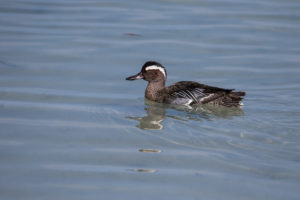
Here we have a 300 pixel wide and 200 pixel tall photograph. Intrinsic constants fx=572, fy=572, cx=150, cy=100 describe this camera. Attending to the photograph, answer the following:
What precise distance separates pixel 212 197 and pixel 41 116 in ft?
11.7

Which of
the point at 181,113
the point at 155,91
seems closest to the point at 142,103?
the point at 155,91

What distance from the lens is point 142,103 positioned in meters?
9.85

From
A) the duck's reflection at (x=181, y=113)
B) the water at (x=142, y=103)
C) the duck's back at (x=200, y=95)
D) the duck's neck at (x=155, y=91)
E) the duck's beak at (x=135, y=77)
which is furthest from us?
the duck's beak at (x=135, y=77)

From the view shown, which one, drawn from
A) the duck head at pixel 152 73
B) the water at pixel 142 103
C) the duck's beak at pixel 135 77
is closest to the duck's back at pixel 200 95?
the water at pixel 142 103

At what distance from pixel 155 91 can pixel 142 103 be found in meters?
0.54

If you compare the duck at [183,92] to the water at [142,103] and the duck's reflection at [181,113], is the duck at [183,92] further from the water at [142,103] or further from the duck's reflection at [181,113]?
the water at [142,103]

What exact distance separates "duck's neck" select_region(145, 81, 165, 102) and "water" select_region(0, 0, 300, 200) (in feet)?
0.74

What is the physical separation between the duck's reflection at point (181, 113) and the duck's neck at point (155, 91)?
0.10 meters

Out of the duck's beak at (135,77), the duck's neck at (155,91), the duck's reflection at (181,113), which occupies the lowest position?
the duck's reflection at (181,113)


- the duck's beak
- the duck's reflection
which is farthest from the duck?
the duck's reflection

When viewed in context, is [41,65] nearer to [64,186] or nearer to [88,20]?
[88,20]

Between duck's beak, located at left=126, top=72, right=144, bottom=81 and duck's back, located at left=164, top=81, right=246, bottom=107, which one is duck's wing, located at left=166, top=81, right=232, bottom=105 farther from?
duck's beak, located at left=126, top=72, right=144, bottom=81

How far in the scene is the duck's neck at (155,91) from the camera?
33.3ft

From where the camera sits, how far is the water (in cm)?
618
